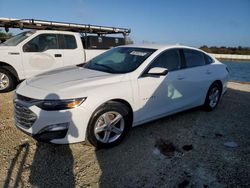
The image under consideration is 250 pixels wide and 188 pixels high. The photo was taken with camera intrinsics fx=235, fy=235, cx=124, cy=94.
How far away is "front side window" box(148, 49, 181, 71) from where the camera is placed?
4.13 metres

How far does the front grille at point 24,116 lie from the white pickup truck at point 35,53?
3.79 metres

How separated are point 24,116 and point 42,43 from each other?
4452 millimetres

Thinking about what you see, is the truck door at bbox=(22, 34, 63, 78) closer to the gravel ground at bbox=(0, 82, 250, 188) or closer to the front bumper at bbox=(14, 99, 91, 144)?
the gravel ground at bbox=(0, 82, 250, 188)

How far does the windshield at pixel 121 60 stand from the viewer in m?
3.93

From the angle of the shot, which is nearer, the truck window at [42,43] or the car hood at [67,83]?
the car hood at [67,83]

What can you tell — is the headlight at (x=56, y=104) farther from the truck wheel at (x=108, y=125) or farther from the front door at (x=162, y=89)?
the front door at (x=162, y=89)

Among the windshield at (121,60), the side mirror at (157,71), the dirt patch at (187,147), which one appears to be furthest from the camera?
the windshield at (121,60)

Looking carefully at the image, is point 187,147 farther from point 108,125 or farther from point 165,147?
point 108,125

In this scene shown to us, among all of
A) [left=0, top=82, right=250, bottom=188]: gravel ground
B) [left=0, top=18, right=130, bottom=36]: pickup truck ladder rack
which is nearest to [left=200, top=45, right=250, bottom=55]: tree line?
[left=0, top=18, right=130, bottom=36]: pickup truck ladder rack

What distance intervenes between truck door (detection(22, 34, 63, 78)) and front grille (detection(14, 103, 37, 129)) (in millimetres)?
3839

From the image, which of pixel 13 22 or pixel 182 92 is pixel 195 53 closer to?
pixel 182 92

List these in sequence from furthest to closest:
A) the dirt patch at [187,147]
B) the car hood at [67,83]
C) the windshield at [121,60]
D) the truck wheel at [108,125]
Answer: the windshield at [121,60] < the dirt patch at [187,147] < the truck wheel at [108,125] < the car hood at [67,83]

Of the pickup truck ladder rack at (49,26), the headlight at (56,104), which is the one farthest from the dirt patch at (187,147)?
the pickup truck ladder rack at (49,26)

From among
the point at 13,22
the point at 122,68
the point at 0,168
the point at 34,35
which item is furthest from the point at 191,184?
the point at 13,22
